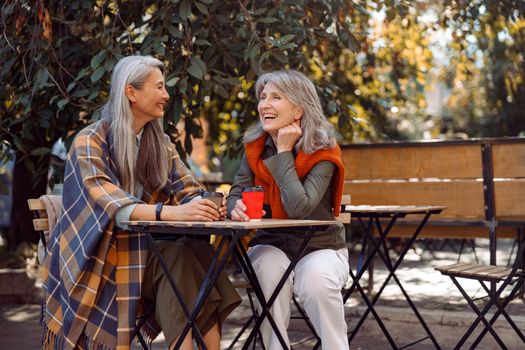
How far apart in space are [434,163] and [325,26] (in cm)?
139

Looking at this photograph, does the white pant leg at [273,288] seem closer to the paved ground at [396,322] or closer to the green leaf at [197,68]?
the paved ground at [396,322]

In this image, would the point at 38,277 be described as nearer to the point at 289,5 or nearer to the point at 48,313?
the point at 289,5

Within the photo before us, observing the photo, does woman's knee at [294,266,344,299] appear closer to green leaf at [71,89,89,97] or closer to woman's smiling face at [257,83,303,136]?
woman's smiling face at [257,83,303,136]

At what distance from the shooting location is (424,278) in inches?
330

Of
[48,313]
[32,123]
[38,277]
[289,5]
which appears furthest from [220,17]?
[38,277]

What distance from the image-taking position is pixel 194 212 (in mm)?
3477

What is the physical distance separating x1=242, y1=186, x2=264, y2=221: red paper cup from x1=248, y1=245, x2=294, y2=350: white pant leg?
0.37 metres

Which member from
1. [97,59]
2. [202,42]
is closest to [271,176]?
[202,42]

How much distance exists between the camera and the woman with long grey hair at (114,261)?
141 inches

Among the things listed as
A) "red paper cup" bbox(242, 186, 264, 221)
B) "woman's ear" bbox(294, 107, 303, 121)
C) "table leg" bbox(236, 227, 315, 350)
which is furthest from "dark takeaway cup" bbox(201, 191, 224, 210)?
"woman's ear" bbox(294, 107, 303, 121)

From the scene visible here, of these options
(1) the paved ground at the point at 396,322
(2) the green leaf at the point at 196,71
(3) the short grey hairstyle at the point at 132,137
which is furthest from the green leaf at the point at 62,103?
(1) the paved ground at the point at 396,322

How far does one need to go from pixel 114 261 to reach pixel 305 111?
3.93ft

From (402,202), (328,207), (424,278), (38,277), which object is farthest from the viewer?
(424,278)

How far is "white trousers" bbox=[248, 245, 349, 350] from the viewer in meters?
3.58
